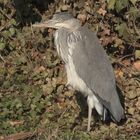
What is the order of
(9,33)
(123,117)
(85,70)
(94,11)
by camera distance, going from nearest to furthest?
(85,70), (123,117), (94,11), (9,33)

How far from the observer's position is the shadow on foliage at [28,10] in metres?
8.34

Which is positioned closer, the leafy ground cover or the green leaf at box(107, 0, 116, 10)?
the leafy ground cover

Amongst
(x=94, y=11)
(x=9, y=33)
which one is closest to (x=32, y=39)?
(x=9, y=33)

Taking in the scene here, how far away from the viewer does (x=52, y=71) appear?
765 cm

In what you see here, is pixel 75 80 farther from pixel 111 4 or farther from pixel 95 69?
pixel 111 4

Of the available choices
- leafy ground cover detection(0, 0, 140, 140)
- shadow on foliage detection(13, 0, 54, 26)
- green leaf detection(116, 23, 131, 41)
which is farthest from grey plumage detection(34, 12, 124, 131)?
shadow on foliage detection(13, 0, 54, 26)

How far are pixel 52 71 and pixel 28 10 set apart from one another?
116cm

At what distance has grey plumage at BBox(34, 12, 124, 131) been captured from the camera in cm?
649

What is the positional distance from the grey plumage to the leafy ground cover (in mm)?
383

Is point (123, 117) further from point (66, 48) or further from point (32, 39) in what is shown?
point (32, 39)

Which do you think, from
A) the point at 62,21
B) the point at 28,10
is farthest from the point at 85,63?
the point at 28,10

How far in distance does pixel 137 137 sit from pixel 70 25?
1.38 meters

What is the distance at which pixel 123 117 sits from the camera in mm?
6910

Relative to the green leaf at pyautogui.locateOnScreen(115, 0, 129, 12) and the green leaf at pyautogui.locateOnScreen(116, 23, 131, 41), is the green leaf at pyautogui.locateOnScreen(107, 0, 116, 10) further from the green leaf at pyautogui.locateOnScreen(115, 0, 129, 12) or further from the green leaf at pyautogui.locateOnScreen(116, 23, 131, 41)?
the green leaf at pyautogui.locateOnScreen(116, 23, 131, 41)
